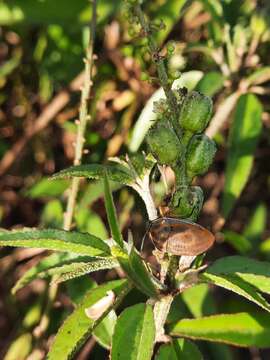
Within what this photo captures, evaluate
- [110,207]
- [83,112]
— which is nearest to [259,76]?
[83,112]

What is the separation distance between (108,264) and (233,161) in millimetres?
918

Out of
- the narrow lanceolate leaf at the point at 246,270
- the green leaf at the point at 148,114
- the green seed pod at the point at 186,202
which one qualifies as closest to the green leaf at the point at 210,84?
the green leaf at the point at 148,114

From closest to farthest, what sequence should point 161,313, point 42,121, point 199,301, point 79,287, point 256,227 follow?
1. point 161,313
2. point 79,287
3. point 199,301
4. point 256,227
5. point 42,121

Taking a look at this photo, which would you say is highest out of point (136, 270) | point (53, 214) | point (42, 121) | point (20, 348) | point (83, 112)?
point (42, 121)

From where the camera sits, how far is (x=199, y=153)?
3.88 feet

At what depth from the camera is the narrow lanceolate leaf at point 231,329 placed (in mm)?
1430

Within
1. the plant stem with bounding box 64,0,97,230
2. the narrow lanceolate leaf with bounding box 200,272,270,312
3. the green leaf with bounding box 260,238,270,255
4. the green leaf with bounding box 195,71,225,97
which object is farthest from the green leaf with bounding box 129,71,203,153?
the narrow lanceolate leaf with bounding box 200,272,270,312

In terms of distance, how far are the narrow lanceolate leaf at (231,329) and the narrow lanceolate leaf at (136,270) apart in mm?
340

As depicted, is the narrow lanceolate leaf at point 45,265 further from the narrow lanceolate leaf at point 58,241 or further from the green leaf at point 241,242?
the green leaf at point 241,242

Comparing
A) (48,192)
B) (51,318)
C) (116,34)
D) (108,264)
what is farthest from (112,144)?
(108,264)

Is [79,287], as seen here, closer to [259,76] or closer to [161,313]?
[161,313]

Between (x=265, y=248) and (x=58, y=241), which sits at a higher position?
(x=58, y=241)

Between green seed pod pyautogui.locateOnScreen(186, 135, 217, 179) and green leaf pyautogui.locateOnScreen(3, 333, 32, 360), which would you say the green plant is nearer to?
green seed pod pyautogui.locateOnScreen(186, 135, 217, 179)

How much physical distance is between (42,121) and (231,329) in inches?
50.8
